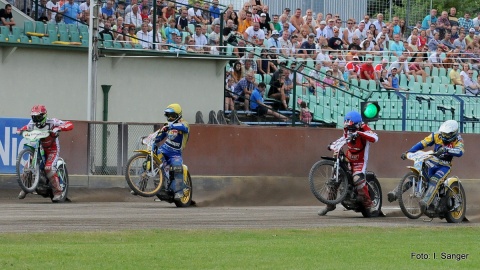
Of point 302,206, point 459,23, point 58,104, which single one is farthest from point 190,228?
point 459,23

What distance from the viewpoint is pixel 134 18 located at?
28125 millimetres

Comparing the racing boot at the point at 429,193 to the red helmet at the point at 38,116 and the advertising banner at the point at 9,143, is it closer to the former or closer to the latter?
the red helmet at the point at 38,116

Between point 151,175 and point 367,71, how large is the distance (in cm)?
1277

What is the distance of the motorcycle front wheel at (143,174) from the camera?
19.7m

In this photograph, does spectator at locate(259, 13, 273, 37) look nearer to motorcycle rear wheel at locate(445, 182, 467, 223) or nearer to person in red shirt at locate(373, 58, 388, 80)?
person in red shirt at locate(373, 58, 388, 80)

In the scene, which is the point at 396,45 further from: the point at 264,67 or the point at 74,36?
the point at 74,36

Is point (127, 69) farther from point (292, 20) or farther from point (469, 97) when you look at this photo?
point (469, 97)

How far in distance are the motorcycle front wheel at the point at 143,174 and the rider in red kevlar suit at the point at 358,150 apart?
3070 mm

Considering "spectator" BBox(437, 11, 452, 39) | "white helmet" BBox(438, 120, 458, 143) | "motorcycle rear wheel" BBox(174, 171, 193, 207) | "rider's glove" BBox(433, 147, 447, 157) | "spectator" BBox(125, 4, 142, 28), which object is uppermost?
"spectator" BBox(437, 11, 452, 39)

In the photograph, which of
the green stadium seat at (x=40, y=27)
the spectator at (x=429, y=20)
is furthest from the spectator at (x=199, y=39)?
the spectator at (x=429, y=20)

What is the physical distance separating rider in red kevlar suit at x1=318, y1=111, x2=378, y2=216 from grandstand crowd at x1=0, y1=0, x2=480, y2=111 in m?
9.33

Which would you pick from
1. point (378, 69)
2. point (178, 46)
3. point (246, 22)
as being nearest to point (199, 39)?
point (178, 46)

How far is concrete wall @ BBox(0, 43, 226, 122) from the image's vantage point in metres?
26.5

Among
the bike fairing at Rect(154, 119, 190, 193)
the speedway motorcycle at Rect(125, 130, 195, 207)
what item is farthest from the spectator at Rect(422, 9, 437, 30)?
the speedway motorcycle at Rect(125, 130, 195, 207)
